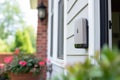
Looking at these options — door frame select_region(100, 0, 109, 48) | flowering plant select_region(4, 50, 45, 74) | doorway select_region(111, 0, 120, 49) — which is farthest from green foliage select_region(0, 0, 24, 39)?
door frame select_region(100, 0, 109, 48)

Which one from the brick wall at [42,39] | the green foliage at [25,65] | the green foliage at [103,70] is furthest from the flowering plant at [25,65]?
the green foliage at [103,70]

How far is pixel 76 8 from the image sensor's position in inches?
94.8

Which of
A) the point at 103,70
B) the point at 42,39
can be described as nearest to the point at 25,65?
the point at 42,39

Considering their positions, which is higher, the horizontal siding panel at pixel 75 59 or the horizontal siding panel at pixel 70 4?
the horizontal siding panel at pixel 70 4

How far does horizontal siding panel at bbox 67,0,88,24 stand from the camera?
2.13m

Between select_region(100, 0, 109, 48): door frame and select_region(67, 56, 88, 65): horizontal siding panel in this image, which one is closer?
select_region(100, 0, 109, 48): door frame

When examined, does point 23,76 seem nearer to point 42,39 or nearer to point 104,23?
point 42,39

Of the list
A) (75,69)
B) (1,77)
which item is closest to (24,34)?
(1,77)

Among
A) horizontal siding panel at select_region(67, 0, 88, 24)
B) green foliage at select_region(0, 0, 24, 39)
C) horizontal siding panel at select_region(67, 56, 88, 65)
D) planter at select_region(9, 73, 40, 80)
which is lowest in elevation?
planter at select_region(9, 73, 40, 80)

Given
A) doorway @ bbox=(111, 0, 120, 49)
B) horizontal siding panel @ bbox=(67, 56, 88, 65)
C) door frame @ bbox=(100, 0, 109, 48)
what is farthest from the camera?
doorway @ bbox=(111, 0, 120, 49)

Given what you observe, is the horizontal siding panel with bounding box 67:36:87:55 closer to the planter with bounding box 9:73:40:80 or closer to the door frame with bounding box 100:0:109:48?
the door frame with bounding box 100:0:109:48

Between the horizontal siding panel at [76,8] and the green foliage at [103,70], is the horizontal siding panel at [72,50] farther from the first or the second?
the green foliage at [103,70]

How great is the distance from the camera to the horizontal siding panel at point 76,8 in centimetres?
213

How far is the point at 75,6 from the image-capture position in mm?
2457
